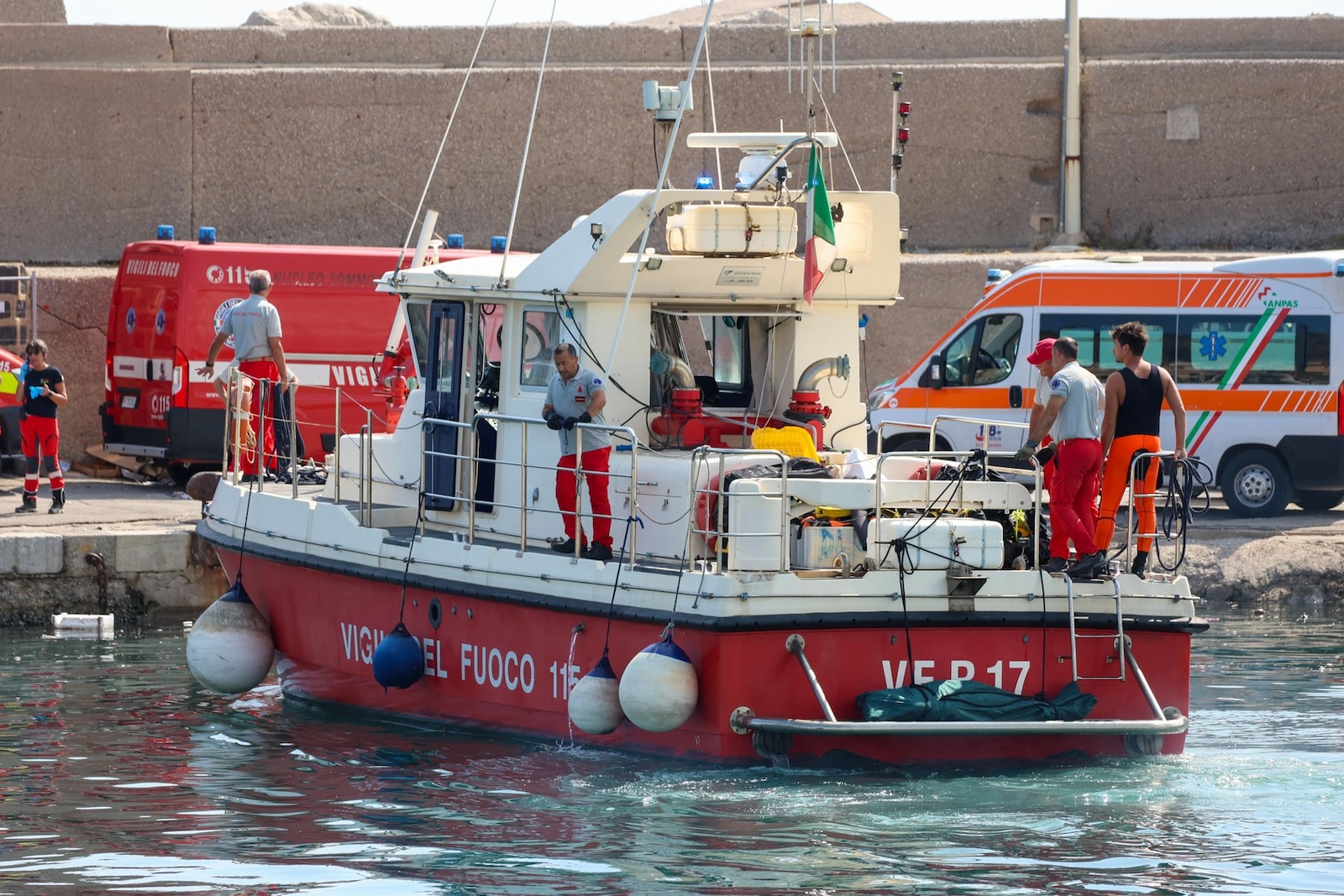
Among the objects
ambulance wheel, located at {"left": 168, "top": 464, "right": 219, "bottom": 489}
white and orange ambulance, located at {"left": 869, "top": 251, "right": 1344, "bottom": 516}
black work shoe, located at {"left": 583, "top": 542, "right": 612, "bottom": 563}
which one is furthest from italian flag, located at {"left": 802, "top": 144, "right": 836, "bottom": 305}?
ambulance wheel, located at {"left": 168, "top": 464, "right": 219, "bottom": 489}

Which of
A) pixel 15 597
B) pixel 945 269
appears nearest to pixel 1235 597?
pixel 945 269

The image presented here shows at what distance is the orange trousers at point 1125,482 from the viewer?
916cm

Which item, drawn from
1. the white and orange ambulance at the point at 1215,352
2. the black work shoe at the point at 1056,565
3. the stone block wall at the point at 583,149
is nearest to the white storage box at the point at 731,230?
the black work shoe at the point at 1056,565

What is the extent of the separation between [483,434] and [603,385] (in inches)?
32.1

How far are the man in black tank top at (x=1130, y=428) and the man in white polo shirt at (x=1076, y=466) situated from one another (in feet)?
0.78

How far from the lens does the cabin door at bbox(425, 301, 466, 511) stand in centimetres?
1025

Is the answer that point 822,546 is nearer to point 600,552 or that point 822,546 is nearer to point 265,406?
point 600,552

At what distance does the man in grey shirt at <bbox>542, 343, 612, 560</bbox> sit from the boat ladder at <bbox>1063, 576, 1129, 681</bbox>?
2100mm

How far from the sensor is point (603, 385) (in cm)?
966

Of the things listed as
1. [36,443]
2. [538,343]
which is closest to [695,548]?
[538,343]

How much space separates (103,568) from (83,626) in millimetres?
613

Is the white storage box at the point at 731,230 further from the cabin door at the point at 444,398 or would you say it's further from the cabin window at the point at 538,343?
the cabin door at the point at 444,398

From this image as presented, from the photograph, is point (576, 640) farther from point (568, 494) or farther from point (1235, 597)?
point (1235, 597)

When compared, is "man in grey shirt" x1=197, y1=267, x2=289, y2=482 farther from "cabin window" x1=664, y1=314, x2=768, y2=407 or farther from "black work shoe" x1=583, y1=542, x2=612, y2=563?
"black work shoe" x1=583, y1=542, x2=612, y2=563
